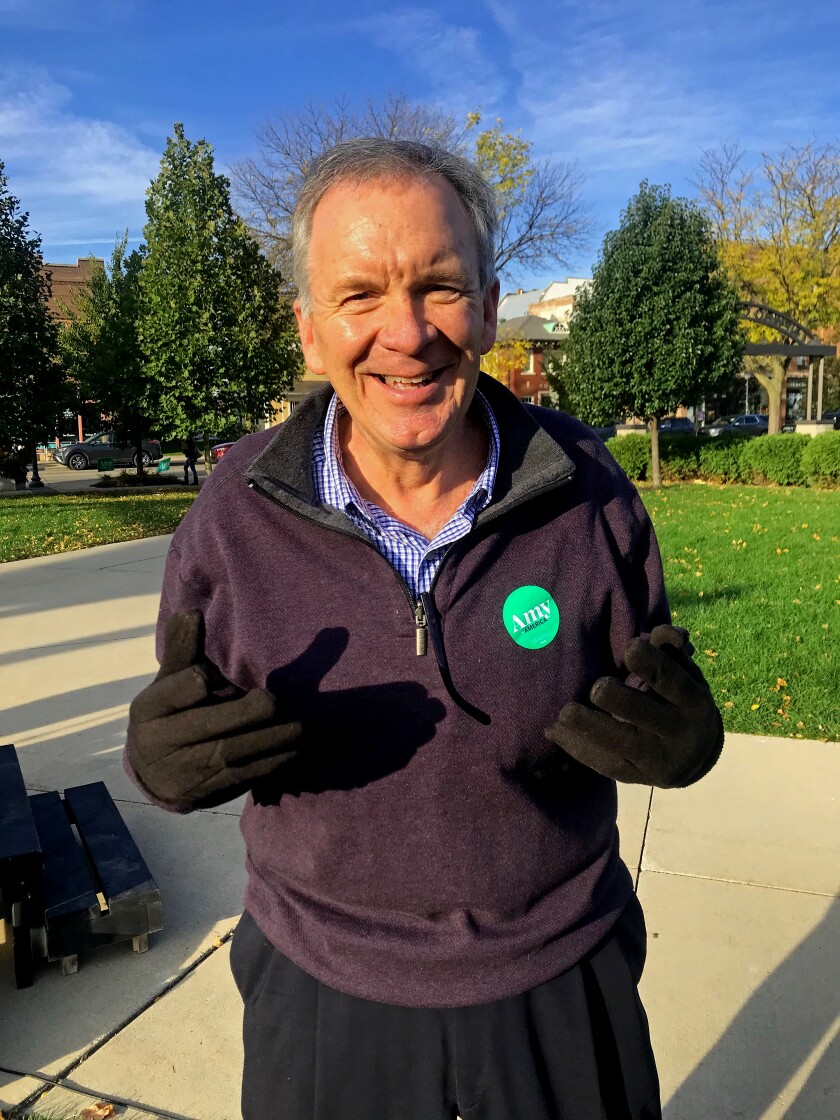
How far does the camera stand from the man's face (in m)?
1.32

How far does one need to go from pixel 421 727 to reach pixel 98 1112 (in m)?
1.63

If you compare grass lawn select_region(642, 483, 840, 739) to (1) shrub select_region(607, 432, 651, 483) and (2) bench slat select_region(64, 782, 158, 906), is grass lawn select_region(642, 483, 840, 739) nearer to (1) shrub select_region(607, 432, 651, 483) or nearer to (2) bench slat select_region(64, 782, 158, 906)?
(2) bench slat select_region(64, 782, 158, 906)

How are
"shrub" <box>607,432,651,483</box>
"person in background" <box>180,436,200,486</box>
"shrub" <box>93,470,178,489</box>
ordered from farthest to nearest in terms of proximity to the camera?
"shrub" <box>93,470,178,489</box>
"person in background" <box>180,436,200,486</box>
"shrub" <box>607,432,651,483</box>

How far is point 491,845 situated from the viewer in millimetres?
1292

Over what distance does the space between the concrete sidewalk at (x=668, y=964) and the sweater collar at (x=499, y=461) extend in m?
1.73

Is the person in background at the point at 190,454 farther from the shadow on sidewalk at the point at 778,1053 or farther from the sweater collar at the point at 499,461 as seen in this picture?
the sweater collar at the point at 499,461

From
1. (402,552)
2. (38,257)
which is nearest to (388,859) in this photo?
(402,552)

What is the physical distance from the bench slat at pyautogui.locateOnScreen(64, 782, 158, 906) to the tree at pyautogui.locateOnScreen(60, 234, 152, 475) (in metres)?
16.1

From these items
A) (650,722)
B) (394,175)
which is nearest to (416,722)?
(650,722)

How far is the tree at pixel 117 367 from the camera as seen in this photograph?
19.5 m

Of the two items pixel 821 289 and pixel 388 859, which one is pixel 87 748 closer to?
pixel 388 859

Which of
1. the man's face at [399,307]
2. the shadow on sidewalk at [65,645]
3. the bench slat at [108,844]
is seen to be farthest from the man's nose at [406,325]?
the shadow on sidewalk at [65,645]

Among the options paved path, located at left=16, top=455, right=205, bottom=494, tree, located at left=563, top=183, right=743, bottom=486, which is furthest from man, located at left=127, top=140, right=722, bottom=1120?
paved path, located at left=16, top=455, right=205, bottom=494

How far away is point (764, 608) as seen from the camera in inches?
261
